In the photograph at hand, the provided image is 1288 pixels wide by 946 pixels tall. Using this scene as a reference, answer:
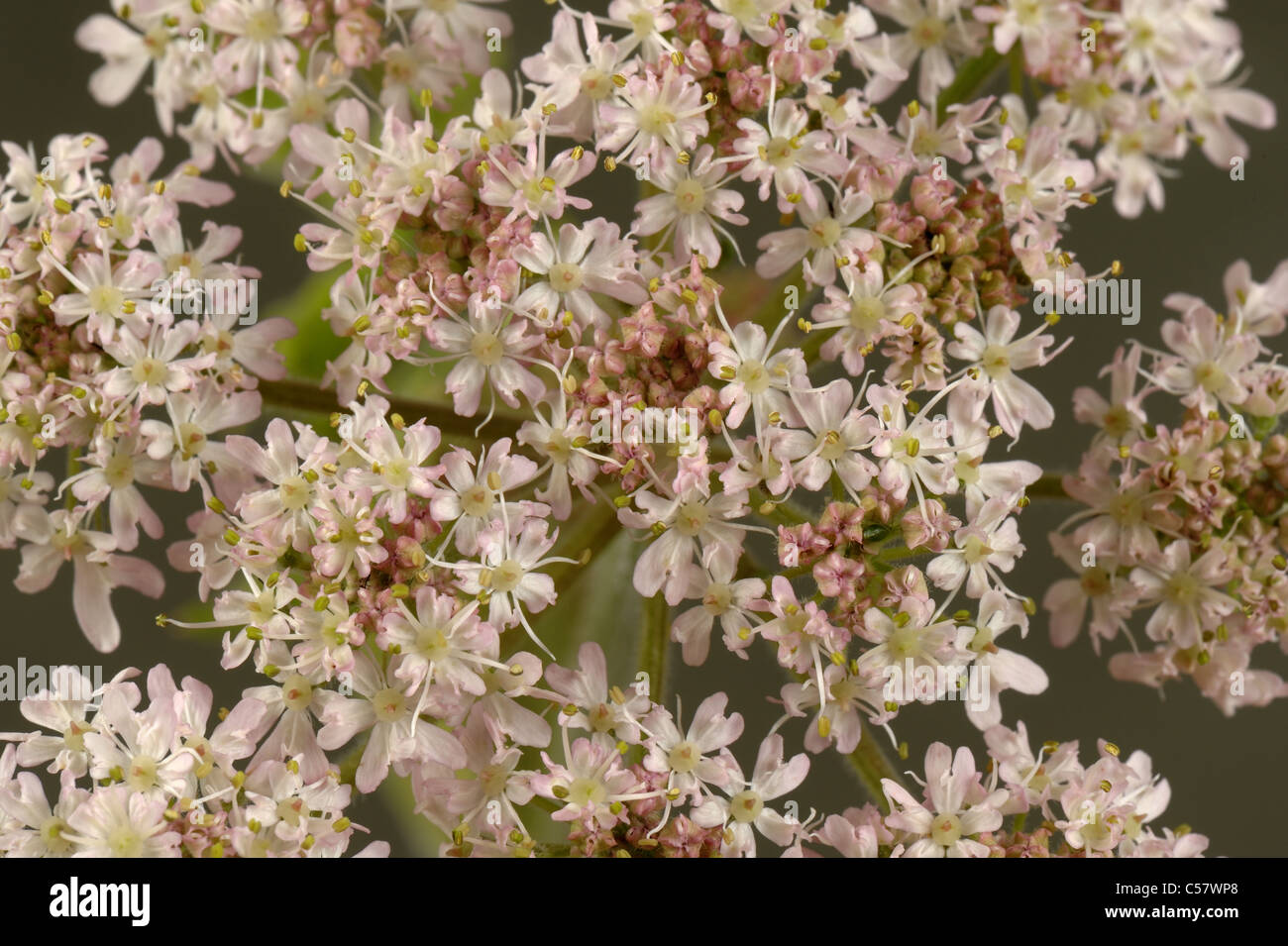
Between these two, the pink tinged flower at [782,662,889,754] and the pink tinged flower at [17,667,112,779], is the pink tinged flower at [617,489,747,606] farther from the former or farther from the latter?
the pink tinged flower at [17,667,112,779]

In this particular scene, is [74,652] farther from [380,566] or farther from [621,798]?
[621,798]

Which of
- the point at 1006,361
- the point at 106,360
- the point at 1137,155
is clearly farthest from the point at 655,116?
the point at 1137,155

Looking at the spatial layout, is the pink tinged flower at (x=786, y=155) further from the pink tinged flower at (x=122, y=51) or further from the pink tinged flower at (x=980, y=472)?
the pink tinged flower at (x=122, y=51)

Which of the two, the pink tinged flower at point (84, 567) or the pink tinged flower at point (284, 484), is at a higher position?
the pink tinged flower at point (284, 484)

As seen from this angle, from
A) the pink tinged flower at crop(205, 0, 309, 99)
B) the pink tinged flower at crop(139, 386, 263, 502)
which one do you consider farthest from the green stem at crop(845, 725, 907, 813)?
the pink tinged flower at crop(205, 0, 309, 99)

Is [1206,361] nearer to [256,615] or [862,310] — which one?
[862,310]

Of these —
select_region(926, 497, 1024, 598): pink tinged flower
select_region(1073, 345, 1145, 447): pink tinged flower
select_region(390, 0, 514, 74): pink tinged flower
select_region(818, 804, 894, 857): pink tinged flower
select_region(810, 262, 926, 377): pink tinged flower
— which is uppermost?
select_region(390, 0, 514, 74): pink tinged flower

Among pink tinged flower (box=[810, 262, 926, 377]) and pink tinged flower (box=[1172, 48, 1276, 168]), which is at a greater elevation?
pink tinged flower (box=[1172, 48, 1276, 168])

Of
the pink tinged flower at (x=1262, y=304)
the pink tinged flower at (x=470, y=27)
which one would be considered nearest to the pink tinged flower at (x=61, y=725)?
the pink tinged flower at (x=470, y=27)
